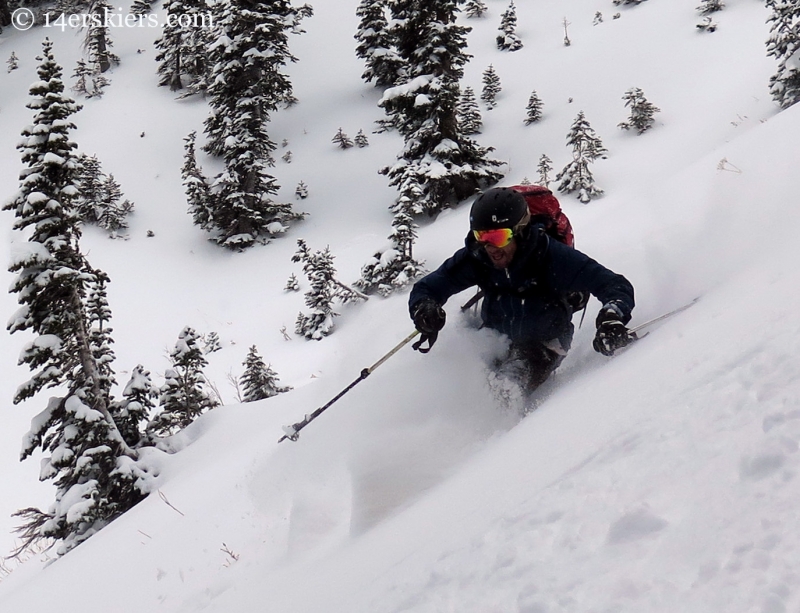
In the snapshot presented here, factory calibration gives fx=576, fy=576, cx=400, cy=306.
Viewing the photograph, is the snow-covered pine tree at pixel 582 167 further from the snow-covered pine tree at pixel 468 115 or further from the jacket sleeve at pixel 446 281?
the jacket sleeve at pixel 446 281

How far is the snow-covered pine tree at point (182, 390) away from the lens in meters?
9.99

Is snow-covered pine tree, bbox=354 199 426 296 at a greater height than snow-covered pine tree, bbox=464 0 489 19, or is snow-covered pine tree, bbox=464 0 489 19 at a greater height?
snow-covered pine tree, bbox=464 0 489 19

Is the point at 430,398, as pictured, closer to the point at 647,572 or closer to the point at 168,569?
the point at 168,569

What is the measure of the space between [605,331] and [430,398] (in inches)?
56.9

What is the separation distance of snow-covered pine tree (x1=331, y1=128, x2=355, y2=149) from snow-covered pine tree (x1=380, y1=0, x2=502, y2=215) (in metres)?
6.26

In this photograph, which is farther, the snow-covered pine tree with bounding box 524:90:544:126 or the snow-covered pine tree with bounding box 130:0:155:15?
the snow-covered pine tree with bounding box 130:0:155:15

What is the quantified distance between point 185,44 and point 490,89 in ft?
57.6

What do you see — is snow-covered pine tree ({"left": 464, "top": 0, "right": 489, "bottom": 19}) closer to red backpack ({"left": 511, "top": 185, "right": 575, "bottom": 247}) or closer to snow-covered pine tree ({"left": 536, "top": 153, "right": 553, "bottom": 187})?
snow-covered pine tree ({"left": 536, "top": 153, "right": 553, "bottom": 187})

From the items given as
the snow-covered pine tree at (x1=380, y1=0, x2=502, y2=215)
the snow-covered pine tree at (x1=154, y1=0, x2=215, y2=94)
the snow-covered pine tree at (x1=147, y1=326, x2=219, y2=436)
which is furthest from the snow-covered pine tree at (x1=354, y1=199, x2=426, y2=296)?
the snow-covered pine tree at (x1=154, y1=0, x2=215, y2=94)

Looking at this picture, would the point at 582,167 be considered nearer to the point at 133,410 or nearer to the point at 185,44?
the point at 133,410

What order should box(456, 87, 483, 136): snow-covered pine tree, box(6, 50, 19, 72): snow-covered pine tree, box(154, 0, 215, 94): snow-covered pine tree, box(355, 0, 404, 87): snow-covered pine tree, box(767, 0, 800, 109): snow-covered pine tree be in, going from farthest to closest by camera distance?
box(6, 50, 19, 72): snow-covered pine tree → box(154, 0, 215, 94): snow-covered pine tree → box(355, 0, 404, 87): snow-covered pine tree → box(456, 87, 483, 136): snow-covered pine tree → box(767, 0, 800, 109): snow-covered pine tree

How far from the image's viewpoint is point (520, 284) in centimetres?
420

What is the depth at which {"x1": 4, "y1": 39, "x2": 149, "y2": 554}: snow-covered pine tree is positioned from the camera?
812cm

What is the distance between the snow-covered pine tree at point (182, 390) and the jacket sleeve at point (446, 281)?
6.60 m
